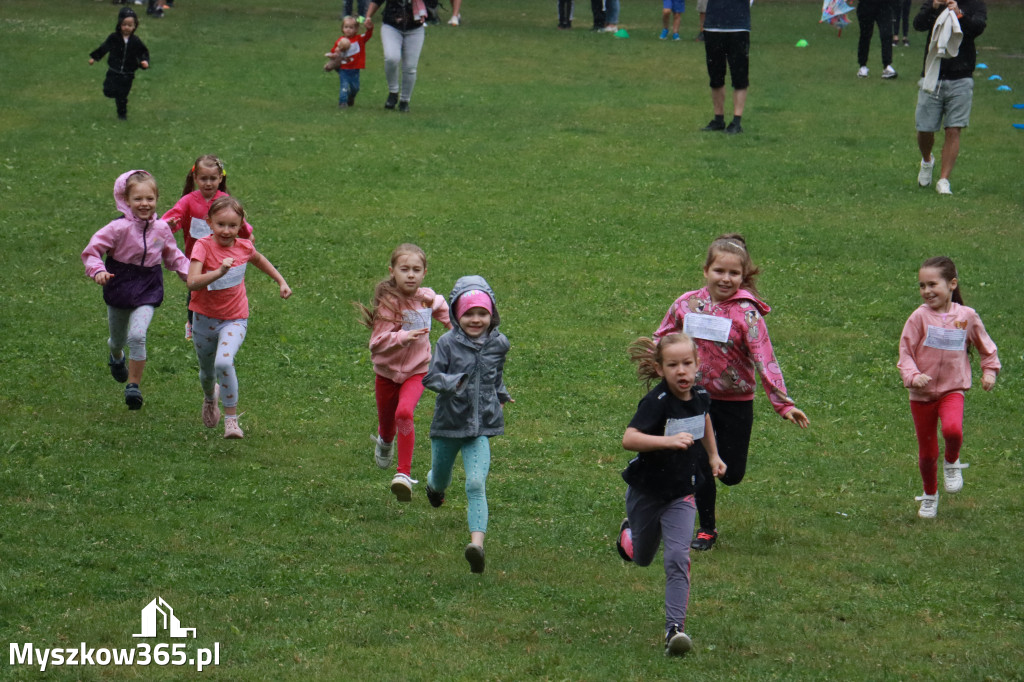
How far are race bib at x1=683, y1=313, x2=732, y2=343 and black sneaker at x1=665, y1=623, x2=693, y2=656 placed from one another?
79.0 inches

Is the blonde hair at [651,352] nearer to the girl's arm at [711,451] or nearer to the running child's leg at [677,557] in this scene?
the girl's arm at [711,451]

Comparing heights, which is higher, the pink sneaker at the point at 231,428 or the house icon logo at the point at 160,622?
the pink sneaker at the point at 231,428

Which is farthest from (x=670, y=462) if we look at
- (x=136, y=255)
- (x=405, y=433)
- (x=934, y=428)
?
(x=136, y=255)

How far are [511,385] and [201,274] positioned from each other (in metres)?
3.50

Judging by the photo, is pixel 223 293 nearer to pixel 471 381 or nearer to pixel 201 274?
pixel 201 274

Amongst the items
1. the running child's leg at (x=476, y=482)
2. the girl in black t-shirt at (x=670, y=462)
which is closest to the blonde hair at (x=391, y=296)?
the running child's leg at (x=476, y=482)

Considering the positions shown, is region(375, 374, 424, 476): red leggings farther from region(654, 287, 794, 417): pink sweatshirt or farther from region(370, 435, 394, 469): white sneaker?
region(654, 287, 794, 417): pink sweatshirt

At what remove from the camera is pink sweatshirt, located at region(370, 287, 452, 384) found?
8.69 metres

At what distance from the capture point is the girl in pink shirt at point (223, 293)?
9.55 metres

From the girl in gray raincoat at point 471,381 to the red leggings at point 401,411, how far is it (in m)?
0.70

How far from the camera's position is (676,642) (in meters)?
6.59
